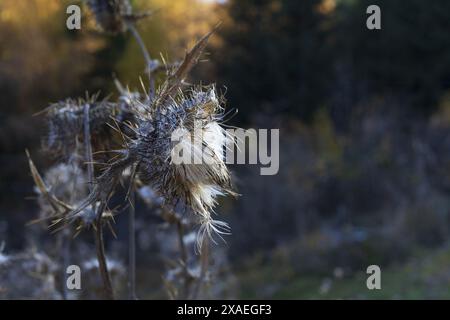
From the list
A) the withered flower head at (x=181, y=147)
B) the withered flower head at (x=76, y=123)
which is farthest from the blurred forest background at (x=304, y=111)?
the withered flower head at (x=181, y=147)

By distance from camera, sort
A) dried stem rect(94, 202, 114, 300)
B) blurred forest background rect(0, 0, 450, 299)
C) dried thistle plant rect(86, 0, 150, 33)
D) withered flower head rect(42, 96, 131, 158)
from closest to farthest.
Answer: dried stem rect(94, 202, 114, 300), withered flower head rect(42, 96, 131, 158), dried thistle plant rect(86, 0, 150, 33), blurred forest background rect(0, 0, 450, 299)

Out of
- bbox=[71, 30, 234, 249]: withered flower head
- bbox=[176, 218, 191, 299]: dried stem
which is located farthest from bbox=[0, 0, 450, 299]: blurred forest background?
bbox=[71, 30, 234, 249]: withered flower head

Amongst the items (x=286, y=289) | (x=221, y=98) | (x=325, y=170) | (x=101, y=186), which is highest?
(x=325, y=170)

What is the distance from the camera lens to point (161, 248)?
15797 millimetres

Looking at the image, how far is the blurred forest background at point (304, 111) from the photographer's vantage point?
1595cm

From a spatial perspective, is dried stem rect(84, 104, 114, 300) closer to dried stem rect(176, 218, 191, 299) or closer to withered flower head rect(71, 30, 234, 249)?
withered flower head rect(71, 30, 234, 249)

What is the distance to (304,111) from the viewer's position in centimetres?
2331

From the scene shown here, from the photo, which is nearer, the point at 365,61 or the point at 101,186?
the point at 101,186

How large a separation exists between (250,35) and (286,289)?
1140cm

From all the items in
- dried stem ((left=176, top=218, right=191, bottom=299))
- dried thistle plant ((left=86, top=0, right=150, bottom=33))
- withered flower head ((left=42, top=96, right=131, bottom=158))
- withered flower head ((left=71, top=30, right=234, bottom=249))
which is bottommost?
dried stem ((left=176, top=218, right=191, bottom=299))

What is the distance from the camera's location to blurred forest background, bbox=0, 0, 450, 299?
15945 mm

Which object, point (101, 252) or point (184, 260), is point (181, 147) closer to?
point (101, 252)

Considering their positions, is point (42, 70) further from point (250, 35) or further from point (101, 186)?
point (101, 186)
